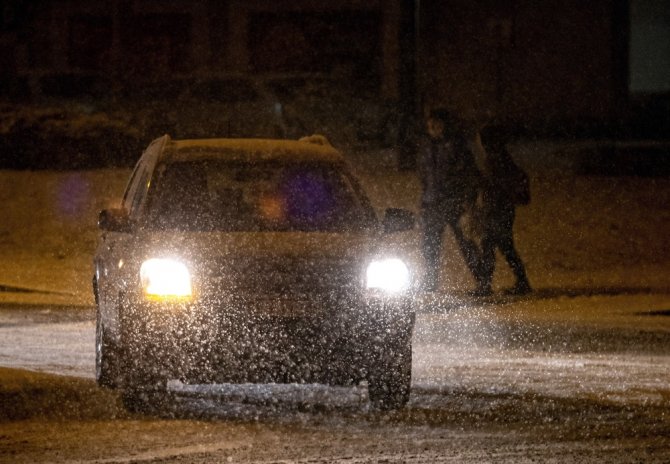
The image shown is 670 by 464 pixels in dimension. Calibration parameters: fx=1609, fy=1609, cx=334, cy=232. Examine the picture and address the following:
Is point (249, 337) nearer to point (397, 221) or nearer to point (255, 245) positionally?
point (255, 245)

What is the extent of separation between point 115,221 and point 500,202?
24.2 feet

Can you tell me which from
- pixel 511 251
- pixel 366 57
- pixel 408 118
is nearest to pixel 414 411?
pixel 511 251

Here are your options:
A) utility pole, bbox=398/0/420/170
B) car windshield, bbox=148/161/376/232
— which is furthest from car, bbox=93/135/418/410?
utility pole, bbox=398/0/420/170

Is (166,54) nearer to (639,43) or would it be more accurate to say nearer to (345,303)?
(639,43)

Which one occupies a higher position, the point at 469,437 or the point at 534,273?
the point at 469,437

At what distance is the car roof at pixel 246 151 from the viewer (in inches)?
416

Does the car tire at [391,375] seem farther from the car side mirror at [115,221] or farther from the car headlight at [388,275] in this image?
the car side mirror at [115,221]

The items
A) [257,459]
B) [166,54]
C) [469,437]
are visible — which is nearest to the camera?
[257,459]

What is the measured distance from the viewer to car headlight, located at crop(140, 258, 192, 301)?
29.9 feet

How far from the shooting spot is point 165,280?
9172 millimetres

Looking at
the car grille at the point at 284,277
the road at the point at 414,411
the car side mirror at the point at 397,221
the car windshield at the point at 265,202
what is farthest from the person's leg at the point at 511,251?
the car grille at the point at 284,277

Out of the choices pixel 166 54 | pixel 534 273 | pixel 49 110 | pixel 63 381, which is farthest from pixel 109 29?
pixel 63 381

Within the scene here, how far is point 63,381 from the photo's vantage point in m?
10.2

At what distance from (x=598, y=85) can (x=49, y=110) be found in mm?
10641
